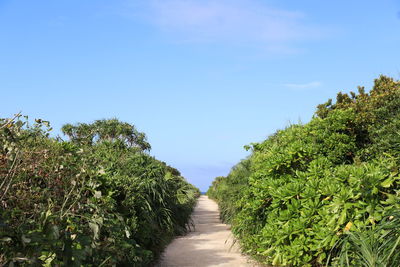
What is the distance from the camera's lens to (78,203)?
3.85m

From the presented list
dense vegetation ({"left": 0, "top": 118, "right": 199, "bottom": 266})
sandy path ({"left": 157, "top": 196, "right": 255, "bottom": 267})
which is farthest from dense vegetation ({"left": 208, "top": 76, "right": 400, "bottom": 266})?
dense vegetation ({"left": 0, "top": 118, "right": 199, "bottom": 266})

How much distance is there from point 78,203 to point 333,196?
142 inches

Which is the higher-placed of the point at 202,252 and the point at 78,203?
the point at 78,203

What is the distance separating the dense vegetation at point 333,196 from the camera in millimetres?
4957

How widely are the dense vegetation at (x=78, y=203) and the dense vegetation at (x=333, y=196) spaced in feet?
7.16

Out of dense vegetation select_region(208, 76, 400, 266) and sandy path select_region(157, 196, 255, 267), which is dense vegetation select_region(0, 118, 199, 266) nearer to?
sandy path select_region(157, 196, 255, 267)

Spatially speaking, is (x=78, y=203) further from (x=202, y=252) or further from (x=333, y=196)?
(x=202, y=252)

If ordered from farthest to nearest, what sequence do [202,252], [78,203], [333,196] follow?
[202,252] < [333,196] < [78,203]

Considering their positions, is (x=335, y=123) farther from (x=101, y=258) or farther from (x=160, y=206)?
(x=101, y=258)

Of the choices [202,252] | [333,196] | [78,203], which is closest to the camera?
[78,203]

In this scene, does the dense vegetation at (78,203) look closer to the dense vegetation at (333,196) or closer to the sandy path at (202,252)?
the sandy path at (202,252)

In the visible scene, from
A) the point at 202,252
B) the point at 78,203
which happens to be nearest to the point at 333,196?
the point at 78,203

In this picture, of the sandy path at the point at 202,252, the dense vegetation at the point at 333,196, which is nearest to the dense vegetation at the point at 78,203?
the sandy path at the point at 202,252

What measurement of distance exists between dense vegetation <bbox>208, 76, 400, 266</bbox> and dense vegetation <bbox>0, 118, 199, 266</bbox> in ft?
7.16
